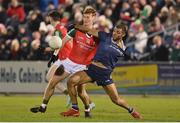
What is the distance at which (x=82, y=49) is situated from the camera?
745 inches

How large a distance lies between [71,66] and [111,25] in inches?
537

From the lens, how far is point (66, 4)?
34.2 m

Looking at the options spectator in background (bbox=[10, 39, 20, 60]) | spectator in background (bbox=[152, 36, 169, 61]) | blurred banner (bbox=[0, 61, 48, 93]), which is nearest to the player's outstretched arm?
blurred banner (bbox=[0, 61, 48, 93])

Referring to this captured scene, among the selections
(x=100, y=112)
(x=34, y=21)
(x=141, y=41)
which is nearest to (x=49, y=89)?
(x=100, y=112)

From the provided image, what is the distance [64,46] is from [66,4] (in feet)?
46.0

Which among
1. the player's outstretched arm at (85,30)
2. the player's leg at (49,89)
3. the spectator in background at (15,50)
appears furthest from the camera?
the spectator in background at (15,50)

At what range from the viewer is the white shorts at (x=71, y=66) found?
62.9 ft

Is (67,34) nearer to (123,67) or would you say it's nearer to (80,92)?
(80,92)

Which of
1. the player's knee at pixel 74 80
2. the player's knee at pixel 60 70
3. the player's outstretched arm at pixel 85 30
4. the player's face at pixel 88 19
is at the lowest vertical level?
the player's knee at pixel 74 80

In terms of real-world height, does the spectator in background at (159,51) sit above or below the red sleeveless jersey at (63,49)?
below

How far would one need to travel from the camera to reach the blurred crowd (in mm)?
31328

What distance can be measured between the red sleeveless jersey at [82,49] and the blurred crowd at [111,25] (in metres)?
11.6

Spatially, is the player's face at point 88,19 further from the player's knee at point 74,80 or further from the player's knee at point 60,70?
the player's knee at point 60,70

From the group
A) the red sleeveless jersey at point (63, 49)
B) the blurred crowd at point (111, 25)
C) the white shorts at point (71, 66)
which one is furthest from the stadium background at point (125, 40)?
the white shorts at point (71, 66)
